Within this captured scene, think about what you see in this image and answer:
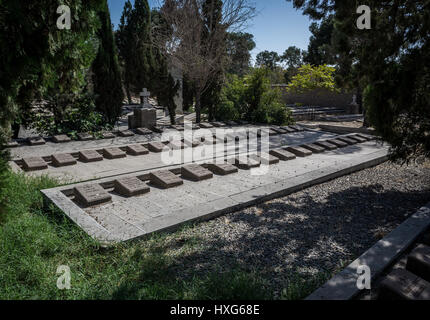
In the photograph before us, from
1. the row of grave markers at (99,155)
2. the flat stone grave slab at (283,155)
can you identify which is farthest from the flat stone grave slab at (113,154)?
the flat stone grave slab at (283,155)

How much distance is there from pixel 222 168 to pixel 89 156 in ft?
9.62

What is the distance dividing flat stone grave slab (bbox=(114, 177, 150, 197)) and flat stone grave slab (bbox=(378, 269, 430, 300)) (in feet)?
10.9

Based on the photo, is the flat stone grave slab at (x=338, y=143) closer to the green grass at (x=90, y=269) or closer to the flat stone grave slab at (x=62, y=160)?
the green grass at (x=90, y=269)

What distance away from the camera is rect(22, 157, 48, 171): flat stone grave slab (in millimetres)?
→ 5586

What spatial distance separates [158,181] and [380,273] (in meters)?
3.41

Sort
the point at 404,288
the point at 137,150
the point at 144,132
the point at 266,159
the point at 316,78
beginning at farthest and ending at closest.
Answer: the point at 316,78 < the point at 144,132 < the point at 137,150 < the point at 266,159 < the point at 404,288

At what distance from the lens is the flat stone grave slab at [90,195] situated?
3955mm

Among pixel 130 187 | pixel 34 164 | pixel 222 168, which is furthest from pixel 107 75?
pixel 130 187

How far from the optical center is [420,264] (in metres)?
2.35

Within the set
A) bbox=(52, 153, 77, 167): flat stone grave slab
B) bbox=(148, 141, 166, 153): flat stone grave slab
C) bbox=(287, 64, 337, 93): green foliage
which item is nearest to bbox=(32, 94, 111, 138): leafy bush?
bbox=(52, 153, 77, 167): flat stone grave slab

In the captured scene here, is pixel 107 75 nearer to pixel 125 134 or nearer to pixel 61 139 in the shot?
pixel 125 134

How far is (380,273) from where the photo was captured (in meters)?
2.48

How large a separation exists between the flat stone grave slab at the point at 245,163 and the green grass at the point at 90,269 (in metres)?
2.91
